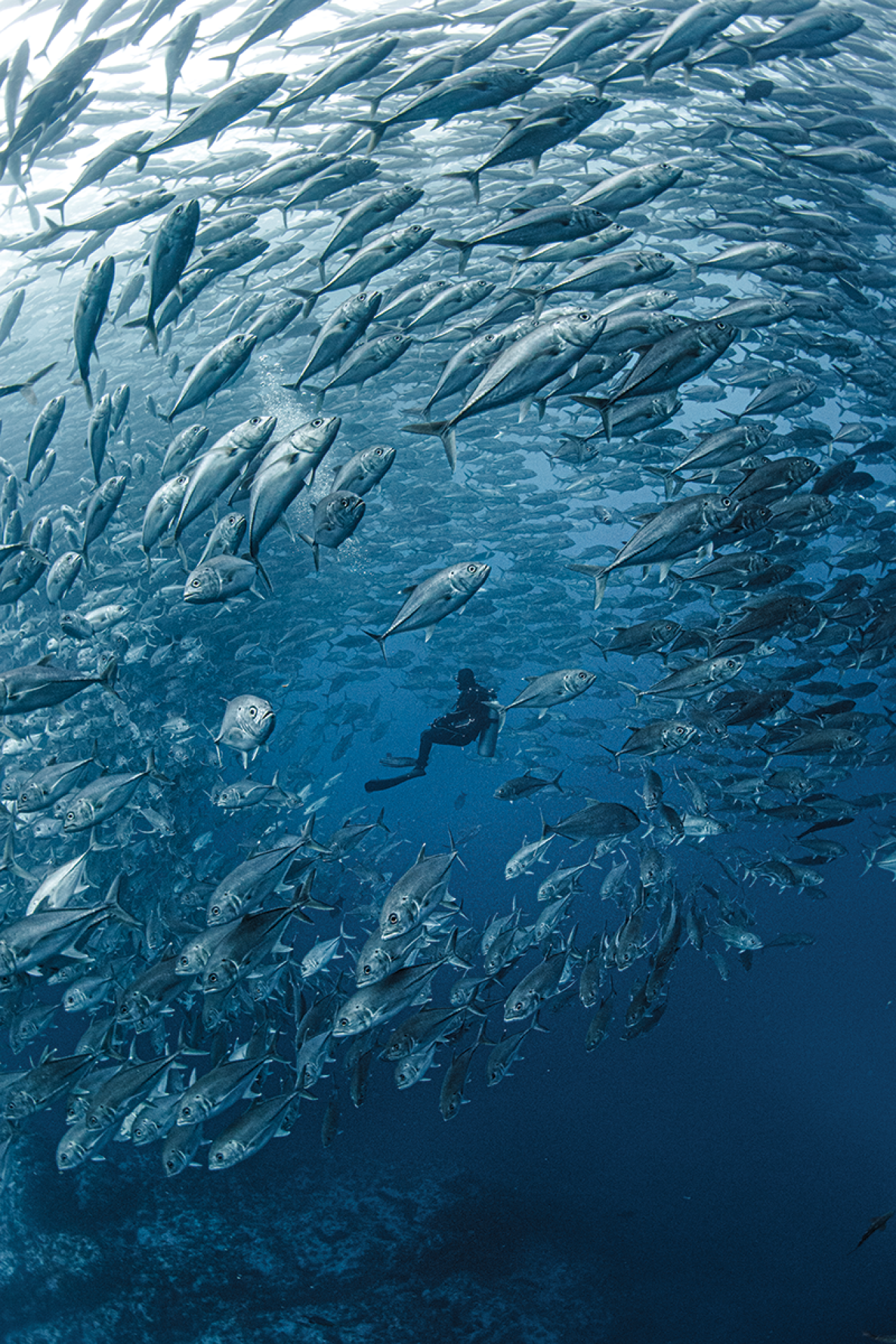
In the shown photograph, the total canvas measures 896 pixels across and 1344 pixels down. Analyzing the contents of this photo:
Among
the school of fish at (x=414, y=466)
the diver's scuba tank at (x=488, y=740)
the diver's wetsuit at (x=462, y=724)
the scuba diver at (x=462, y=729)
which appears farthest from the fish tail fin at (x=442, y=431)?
the diver's wetsuit at (x=462, y=724)

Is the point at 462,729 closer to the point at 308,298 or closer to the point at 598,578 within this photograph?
the point at 598,578

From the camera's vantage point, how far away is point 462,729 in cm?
959

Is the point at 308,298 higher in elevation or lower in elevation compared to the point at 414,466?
higher

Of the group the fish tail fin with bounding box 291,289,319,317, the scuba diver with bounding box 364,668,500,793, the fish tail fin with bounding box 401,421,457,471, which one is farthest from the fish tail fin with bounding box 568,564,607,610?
the scuba diver with bounding box 364,668,500,793

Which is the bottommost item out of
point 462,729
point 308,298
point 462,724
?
point 462,724

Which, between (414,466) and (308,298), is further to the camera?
(414,466)

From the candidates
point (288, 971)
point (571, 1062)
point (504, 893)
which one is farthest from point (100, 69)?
point (504, 893)

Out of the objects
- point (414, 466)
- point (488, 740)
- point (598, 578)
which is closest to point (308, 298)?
point (598, 578)

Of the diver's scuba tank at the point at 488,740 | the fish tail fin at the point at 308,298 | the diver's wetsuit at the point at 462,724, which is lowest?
the diver's wetsuit at the point at 462,724

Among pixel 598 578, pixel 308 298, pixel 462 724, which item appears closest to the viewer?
pixel 308 298

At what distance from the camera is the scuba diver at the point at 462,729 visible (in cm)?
866

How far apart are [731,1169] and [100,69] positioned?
2033 cm

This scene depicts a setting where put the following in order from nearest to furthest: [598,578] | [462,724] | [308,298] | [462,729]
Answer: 1. [308,298]
2. [598,578]
3. [462,729]
4. [462,724]

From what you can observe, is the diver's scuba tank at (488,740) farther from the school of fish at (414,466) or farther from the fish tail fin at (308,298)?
the fish tail fin at (308,298)
